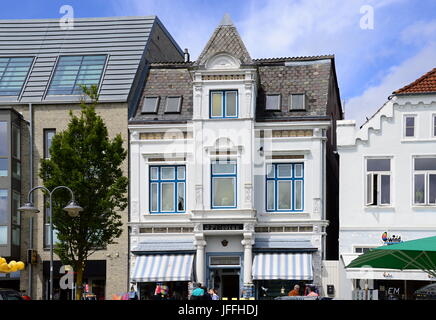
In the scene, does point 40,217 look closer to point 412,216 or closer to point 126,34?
point 126,34

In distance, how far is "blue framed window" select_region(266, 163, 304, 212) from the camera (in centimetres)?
3064

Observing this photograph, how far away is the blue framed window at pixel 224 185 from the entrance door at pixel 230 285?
2840 millimetres

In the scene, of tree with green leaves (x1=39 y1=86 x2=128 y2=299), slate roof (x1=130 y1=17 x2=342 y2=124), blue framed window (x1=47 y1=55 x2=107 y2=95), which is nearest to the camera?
tree with green leaves (x1=39 y1=86 x2=128 y2=299)

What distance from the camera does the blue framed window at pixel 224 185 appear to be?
101ft

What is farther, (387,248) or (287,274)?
(287,274)

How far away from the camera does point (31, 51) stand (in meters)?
37.4

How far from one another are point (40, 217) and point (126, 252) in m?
4.17

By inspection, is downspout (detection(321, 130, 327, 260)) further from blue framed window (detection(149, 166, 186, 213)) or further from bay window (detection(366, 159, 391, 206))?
blue framed window (detection(149, 166, 186, 213))

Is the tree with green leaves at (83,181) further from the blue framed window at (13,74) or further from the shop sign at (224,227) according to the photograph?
the blue framed window at (13,74)

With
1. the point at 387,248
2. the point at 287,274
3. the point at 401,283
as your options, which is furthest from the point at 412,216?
the point at 387,248

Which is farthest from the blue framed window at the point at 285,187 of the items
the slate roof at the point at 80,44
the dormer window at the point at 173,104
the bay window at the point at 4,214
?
the bay window at the point at 4,214

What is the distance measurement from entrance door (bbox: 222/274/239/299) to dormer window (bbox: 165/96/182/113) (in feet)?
23.0

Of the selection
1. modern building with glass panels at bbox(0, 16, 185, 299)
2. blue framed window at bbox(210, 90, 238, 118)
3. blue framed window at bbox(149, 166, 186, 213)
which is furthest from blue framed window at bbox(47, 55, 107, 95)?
blue framed window at bbox(210, 90, 238, 118)
